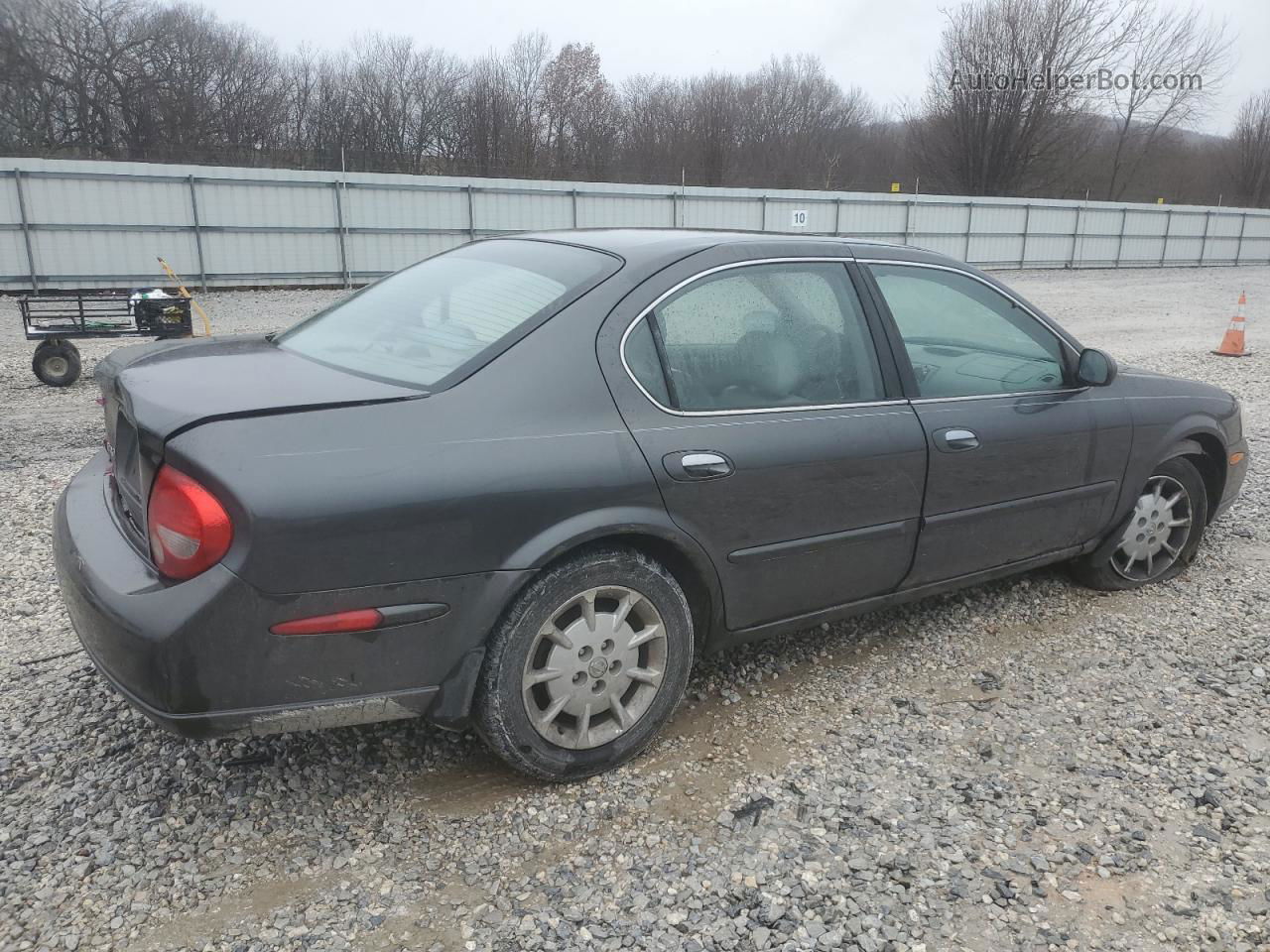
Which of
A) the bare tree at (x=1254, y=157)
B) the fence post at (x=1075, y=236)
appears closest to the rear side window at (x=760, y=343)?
the fence post at (x=1075, y=236)

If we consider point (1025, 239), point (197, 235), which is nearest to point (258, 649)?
point (197, 235)

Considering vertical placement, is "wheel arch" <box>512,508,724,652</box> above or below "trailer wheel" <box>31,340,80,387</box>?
above

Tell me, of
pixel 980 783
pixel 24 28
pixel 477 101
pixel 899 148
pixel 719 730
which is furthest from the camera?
pixel 899 148

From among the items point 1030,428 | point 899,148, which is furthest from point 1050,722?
point 899,148

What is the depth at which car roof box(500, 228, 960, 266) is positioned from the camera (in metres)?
2.96

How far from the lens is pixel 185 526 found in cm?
213

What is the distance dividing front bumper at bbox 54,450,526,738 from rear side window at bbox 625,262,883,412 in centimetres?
83

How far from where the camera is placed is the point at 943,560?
3422mm

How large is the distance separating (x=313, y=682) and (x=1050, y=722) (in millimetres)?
2373

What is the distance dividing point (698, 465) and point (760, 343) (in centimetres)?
56

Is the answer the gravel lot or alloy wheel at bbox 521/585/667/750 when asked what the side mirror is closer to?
the gravel lot

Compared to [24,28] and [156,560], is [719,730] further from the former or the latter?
[24,28]

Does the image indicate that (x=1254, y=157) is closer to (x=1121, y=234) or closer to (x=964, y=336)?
(x=1121, y=234)

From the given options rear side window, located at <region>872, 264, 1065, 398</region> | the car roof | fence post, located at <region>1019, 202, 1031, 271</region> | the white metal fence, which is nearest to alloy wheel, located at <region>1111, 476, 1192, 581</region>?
rear side window, located at <region>872, 264, 1065, 398</region>
